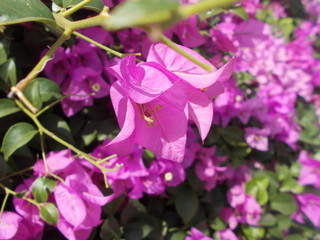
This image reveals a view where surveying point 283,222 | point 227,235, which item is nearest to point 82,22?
point 227,235

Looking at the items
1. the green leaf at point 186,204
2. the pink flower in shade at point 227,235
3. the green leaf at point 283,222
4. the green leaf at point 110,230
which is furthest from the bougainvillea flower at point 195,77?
the green leaf at point 283,222

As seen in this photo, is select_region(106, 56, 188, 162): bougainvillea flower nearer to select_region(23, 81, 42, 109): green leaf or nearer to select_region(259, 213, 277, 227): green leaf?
select_region(23, 81, 42, 109): green leaf

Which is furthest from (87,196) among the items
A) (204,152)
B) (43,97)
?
(204,152)

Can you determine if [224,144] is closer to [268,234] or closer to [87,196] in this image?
[268,234]

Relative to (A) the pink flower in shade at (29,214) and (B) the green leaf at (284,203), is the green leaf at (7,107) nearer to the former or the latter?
(A) the pink flower in shade at (29,214)

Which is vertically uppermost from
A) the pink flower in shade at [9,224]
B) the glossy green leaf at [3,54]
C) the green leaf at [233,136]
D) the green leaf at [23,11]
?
the green leaf at [23,11]
